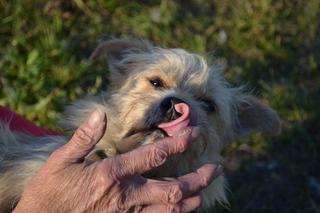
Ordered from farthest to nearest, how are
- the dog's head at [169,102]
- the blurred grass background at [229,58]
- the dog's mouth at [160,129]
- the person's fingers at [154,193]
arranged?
the blurred grass background at [229,58]
the dog's head at [169,102]
the dog's mouth at [160,129]
the person's fingers at [154,193]

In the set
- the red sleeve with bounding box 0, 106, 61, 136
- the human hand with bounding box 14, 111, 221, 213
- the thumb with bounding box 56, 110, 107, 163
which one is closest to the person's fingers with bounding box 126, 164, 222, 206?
the human hand with bounding box 14, 111, 221, 213

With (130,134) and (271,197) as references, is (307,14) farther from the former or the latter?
(130,134)

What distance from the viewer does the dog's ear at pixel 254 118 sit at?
330cm

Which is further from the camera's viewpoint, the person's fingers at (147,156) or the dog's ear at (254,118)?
the dog's ear at (254,118)

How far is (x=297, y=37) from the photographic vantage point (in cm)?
533

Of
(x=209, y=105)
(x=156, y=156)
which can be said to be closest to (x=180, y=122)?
(x=156, y=156)

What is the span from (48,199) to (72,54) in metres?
2.53

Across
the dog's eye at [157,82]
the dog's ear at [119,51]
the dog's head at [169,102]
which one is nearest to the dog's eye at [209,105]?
the dog's head at [169,102]

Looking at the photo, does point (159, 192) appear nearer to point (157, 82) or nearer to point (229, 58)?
point (157, 82)

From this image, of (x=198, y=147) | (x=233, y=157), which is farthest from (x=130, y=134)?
(x=233, y=157)

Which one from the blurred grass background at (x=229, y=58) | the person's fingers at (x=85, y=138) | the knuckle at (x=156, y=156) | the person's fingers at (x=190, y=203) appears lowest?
the blurred grass background at (x=229, y=58)

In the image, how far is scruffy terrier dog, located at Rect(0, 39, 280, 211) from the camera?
2.59 metres

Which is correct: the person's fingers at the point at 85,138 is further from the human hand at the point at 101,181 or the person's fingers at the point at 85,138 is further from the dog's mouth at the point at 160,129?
the dog's mouth at the point at 160,129

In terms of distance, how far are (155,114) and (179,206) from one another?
0.38m
